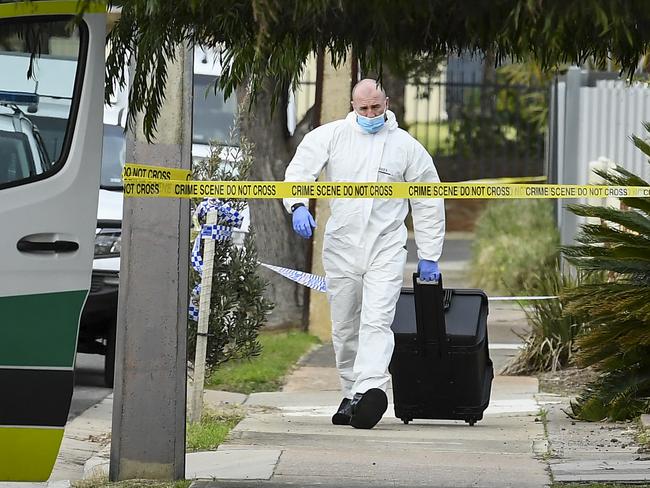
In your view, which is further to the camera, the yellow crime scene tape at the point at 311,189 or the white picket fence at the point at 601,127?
the white picket fence at the point at 601,127

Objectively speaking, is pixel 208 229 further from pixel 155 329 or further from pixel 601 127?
pixel 601 127

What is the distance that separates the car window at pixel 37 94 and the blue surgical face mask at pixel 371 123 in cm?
300

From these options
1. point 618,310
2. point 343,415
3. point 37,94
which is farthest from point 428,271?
point 37,94

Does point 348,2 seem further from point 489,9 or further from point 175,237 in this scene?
point 175,237

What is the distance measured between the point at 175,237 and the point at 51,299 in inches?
41.9

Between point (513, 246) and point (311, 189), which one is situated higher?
point (311, 189)

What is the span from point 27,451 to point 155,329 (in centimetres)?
107

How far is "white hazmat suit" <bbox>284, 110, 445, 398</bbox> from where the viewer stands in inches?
299

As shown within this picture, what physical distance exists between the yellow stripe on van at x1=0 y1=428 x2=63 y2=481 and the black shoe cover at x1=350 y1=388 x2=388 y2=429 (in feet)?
8.96

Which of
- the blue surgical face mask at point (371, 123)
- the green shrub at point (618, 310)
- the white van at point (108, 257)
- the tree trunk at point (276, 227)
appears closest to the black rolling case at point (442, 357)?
the green shrub at point (618, 310)

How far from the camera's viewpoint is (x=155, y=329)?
5895 millimetres

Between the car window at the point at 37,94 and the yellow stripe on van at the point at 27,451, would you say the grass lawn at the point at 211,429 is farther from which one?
the car window at the point at 37,94

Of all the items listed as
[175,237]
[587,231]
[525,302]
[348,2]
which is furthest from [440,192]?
[525,302]

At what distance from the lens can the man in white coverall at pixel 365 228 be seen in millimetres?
7559
